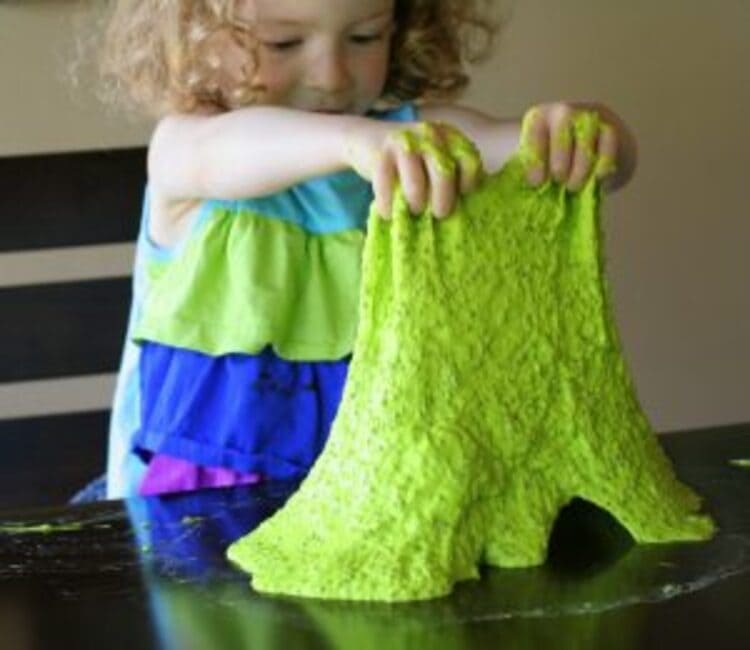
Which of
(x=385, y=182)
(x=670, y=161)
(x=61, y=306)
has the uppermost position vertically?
(x=385, y=182)

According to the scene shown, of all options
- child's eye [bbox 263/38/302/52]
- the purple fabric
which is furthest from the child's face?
the purple fabric

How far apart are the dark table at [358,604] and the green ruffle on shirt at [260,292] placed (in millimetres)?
169

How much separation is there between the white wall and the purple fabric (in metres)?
0.94

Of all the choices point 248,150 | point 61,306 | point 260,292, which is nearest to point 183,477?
point 260,292

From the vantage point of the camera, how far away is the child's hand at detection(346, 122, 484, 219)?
712 millimetres

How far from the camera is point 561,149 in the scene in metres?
0.75

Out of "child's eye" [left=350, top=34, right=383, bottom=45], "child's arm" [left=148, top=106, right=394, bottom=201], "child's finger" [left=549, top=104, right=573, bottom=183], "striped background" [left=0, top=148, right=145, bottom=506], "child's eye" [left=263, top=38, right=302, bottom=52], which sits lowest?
"striped background" [left=0, top=148, right=145, bottom=506]

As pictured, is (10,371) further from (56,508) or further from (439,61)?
(56,508)

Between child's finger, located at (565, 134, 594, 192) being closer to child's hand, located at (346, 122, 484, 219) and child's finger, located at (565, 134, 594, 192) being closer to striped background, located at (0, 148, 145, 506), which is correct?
child's hand, located at (346, 122, 484, 219)

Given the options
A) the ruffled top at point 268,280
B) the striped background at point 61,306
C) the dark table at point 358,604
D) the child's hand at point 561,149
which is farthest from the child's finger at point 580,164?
the striped background at point 61,306

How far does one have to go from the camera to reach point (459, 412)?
0.73 m

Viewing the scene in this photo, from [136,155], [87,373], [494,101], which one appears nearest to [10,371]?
[87,373]

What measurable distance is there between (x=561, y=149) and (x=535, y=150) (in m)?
0.01

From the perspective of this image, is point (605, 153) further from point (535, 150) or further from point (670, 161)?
point (670, 161)
